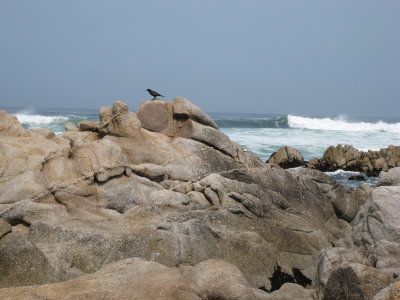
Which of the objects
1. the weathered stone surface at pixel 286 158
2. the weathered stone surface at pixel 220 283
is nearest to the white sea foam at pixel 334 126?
the weathered stone surface at pixel 286 158

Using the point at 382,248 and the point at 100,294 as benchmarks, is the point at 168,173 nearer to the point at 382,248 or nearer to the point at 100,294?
the point at 382,248

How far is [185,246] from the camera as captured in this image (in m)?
9.44

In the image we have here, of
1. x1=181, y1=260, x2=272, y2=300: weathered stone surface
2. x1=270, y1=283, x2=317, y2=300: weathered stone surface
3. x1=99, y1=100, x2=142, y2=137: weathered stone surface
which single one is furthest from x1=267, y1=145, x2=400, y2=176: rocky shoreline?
x1=181, y1=260, x2=272, y2=300: weathered stone surface

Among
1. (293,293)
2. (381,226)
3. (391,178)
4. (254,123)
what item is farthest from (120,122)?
(254,123)

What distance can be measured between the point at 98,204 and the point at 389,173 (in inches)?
271

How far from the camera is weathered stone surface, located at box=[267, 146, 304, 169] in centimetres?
2764

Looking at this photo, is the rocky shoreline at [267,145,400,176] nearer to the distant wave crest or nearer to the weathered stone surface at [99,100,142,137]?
the weathered stone surface at [99,100,142,137]

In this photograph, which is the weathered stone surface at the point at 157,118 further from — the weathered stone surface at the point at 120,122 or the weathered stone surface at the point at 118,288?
the weathered stone surface at the point at 118,288

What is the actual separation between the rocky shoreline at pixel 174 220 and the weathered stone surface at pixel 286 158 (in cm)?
1115

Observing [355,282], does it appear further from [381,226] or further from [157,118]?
[157,118]

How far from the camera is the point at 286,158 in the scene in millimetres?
27875

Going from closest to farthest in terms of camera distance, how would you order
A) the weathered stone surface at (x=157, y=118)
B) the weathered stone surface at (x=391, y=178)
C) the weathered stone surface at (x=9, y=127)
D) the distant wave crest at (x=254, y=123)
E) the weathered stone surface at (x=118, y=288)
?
the weathered stone surface at (x=118, y=288) < the weathered stone surface at (x=391, y=178) < the weathered stone surface at (x=9, y=127) < the weathered stone surface at (x=157, y=118) < the distant wave crest at (x=254, y=123)

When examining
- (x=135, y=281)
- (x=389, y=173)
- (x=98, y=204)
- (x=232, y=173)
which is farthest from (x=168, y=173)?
(x=135, y=281)

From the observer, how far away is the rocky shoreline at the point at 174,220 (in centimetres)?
712
